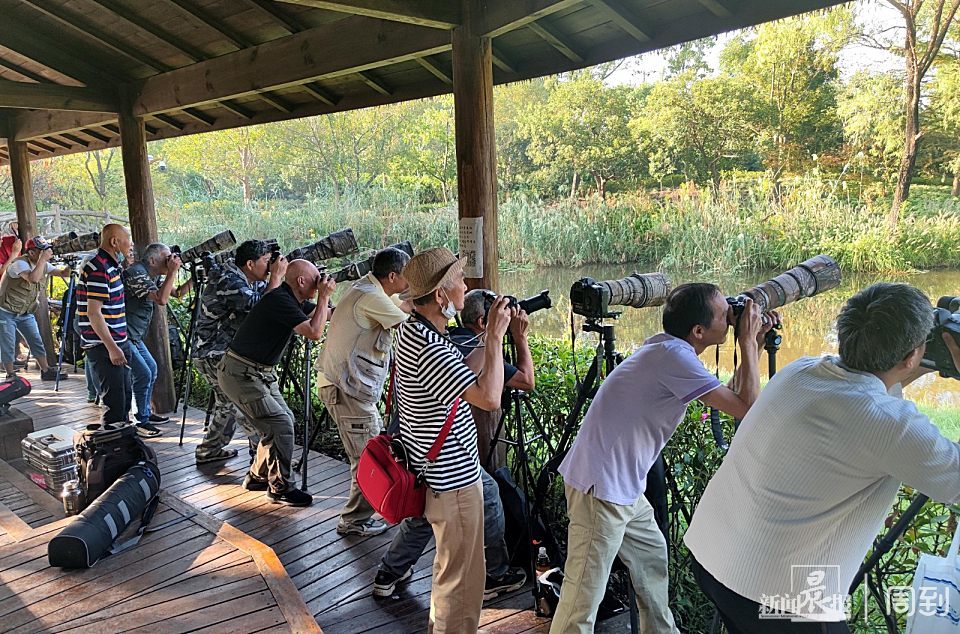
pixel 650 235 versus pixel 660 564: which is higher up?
pixel 650 235

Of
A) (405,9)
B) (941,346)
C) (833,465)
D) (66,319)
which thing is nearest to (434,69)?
(405,9)

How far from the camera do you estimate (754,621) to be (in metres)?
1.47

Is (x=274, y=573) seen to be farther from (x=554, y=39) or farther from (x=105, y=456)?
(x=554, y=39)

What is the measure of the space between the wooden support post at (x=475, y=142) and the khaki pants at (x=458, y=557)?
4.09 feet

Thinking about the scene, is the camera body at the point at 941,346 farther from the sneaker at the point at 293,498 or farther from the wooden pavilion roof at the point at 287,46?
the sneaker at the point at 293,498

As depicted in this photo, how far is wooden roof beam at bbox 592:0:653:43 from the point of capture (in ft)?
8.95

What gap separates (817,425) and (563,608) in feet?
3.44

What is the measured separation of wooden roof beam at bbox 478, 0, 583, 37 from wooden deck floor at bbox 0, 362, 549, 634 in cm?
234

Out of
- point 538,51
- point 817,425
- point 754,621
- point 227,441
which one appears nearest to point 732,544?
point 754,621

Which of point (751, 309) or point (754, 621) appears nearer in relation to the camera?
point (754, 621)

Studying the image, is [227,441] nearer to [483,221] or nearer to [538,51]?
[483,221]

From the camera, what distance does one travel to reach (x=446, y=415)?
2047mm

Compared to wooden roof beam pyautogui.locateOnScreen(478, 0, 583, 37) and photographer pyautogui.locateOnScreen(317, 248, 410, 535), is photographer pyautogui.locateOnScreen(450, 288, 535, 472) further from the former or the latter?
wooden roof beam pyautogui.locateOnScreen(478, 0, 583, 37)

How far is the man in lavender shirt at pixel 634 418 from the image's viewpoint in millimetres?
1899
